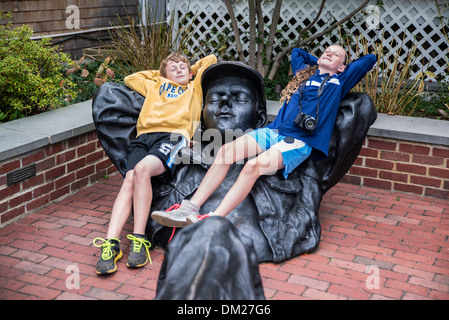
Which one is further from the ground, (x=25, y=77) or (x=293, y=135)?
(x=25, y=77)

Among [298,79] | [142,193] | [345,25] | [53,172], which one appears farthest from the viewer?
[345,25]

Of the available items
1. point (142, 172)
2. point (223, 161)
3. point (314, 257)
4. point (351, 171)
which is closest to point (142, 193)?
point (142, 172)

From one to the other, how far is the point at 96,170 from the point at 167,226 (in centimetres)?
180

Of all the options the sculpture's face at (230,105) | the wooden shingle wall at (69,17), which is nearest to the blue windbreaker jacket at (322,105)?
the sculpture's face at (230,105)

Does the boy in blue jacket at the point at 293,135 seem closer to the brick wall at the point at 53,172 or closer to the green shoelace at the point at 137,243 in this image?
the green shoelace at the point at 137,243

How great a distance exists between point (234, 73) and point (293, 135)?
0.70 meters

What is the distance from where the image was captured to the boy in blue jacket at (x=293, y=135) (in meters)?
3.83

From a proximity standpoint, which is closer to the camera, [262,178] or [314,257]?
[314,257]

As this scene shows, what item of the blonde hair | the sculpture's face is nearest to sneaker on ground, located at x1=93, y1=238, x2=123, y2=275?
the sculpture's face

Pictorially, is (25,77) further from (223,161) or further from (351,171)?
(351,171)

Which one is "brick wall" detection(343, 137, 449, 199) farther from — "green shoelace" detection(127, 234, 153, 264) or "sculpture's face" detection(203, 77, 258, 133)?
"green shoelace" detection(127, 234, 153, 264)

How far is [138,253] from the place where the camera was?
3756mm

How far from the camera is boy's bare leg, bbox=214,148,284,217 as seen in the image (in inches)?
147
